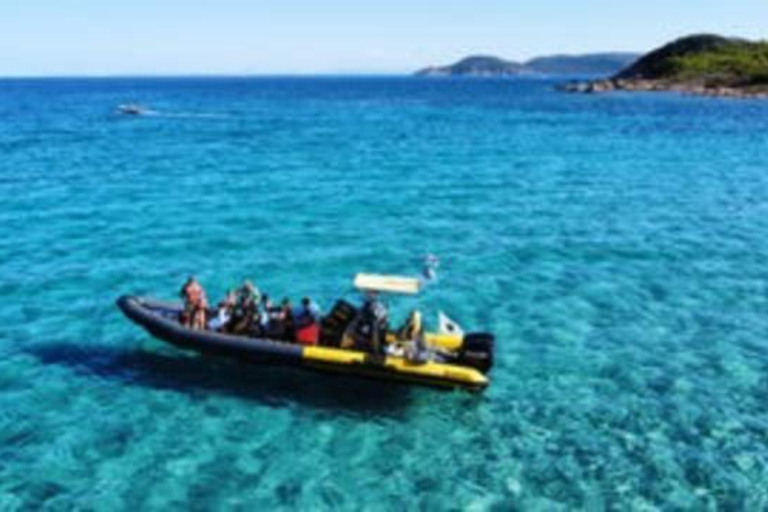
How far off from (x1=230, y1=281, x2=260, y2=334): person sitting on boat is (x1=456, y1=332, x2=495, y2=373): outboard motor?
4270 millimetres

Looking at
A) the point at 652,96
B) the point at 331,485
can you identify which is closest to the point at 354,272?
the point at 331,485

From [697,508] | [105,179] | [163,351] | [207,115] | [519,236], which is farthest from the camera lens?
[207,115]

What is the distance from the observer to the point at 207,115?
80562mm

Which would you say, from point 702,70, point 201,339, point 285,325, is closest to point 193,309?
point 201,339

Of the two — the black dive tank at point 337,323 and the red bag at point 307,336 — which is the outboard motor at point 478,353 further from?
the red bag at point 307,336

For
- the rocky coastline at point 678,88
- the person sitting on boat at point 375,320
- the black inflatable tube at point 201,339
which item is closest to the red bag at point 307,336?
the black inflatable tube at point 201,339

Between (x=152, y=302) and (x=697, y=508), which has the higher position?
(x=152, y=302)

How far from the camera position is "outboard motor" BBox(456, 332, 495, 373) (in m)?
14.9

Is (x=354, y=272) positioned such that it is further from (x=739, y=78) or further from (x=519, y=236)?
(x=739, y=78)

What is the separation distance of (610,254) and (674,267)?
78.2 inches

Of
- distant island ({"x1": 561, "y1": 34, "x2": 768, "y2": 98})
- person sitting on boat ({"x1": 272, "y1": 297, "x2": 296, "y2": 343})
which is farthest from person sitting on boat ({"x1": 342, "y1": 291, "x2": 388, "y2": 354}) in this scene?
distant island ({"x1": 561, "y1": 34, "x2": 768, "y2": 98})

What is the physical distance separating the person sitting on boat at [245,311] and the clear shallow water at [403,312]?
884mm

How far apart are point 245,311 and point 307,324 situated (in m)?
1.49

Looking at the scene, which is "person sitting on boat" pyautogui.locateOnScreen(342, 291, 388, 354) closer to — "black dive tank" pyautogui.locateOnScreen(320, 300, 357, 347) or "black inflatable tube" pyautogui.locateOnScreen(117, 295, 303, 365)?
"black dive tank" pyautogui.locateOnScreen(320, 300, 357, 347)
